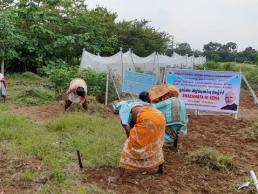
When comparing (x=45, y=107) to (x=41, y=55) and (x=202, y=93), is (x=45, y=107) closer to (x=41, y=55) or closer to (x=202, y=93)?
(x=202, y=93)

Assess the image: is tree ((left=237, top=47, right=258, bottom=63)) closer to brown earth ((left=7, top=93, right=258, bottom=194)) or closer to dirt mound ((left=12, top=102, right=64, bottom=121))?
dirt mound ((left=12, top=102, right=64, bottom=121))

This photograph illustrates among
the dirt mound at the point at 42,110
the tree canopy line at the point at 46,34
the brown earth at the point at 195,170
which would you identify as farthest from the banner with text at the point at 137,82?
the tree canopy line at the point at 46,34

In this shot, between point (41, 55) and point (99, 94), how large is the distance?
9900mm

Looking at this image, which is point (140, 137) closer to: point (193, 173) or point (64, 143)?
point (193, 173)

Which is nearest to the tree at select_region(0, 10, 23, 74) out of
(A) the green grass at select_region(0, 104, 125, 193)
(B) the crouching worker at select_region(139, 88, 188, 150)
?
(A) the green grass at select_region(0, 104, 125, 193)

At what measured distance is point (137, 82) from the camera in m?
13.3

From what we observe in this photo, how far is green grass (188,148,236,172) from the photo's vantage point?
23.0ft

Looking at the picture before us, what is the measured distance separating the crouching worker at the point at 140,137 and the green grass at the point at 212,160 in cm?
121

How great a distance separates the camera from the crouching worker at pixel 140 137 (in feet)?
19.6

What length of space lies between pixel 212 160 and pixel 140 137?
5.35 ft

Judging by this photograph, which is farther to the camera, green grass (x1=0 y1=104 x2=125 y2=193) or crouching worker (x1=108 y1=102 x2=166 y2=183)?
green grass (x1=0 y1=104 x2=125 y2=193)

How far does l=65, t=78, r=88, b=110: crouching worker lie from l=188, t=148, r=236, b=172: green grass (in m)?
4.35

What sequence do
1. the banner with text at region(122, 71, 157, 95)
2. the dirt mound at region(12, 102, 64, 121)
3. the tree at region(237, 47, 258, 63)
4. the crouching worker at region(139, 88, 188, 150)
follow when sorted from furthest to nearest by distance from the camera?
the tree at region(237, 47, 258, 63) → the banner with text at region(122, 71, 157, 95) → the dirt mound at region(12, 102, 64, 121) → the crouching worker at region(139, 88, 188, 150)

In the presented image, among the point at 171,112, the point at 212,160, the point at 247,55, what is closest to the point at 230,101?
the point at 171,112
